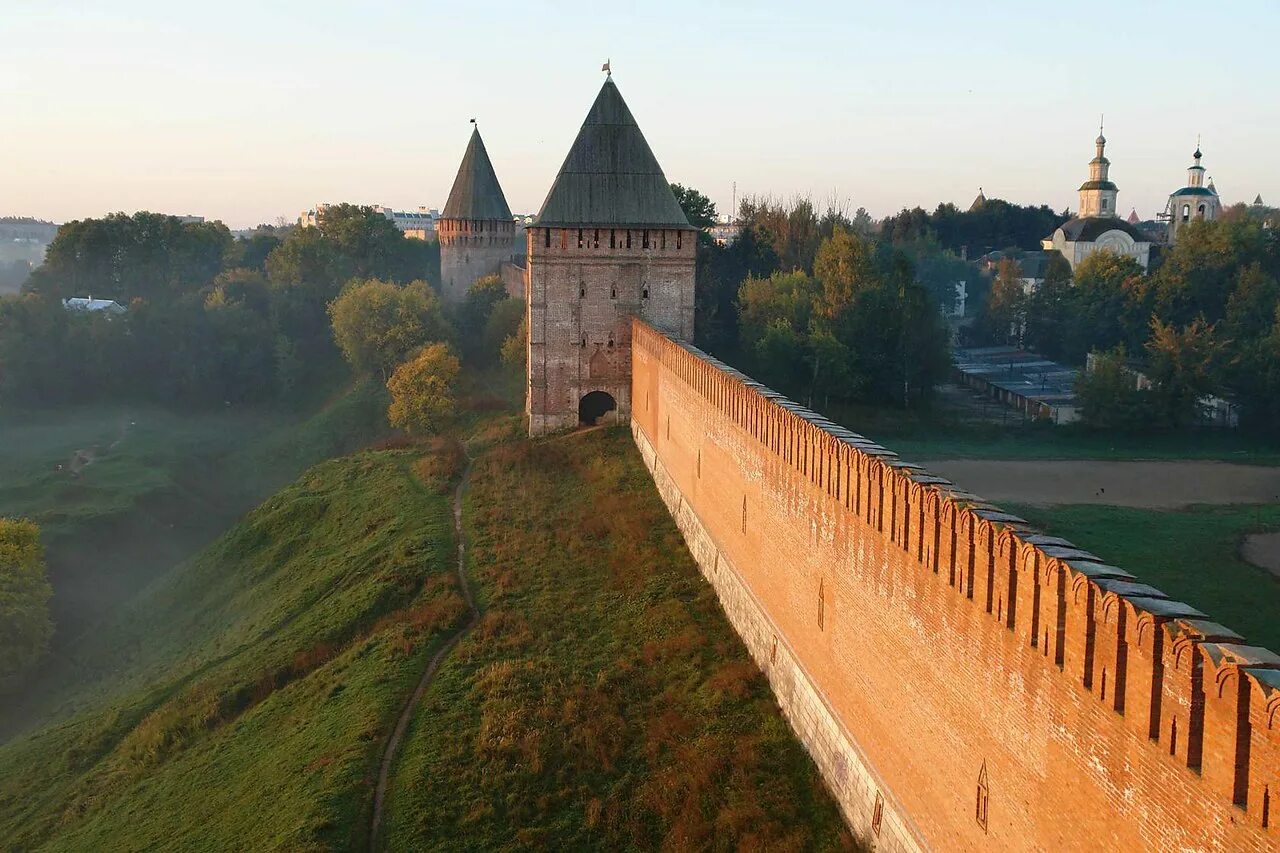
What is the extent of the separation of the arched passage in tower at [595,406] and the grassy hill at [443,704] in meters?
3.35

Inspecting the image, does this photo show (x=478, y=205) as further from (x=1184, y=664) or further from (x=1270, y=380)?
(x=1184, y=664)

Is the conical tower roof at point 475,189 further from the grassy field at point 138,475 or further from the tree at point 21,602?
the tree at point 21,602

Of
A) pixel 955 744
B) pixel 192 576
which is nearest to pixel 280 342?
pixel 192 576

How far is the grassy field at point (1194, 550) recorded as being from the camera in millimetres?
16969

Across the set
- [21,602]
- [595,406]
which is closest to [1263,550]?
[595,406]

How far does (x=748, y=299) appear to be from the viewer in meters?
36.6

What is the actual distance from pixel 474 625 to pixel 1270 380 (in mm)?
23065

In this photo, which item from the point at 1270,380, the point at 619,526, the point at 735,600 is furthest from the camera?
the point at 1270,380

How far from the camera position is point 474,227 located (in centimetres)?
5197

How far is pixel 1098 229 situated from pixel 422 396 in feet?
136

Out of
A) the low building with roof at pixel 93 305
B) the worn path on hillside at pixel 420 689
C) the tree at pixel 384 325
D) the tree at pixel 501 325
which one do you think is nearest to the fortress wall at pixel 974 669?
the worn path on hillside at pixel 420 689

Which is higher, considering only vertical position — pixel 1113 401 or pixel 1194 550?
pixel 1113 401

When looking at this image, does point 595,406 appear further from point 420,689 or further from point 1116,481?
point 420,689

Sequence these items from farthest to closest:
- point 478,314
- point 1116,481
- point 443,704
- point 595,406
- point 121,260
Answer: point 121,260 < point 478,314 < point 595,406 < point 1116,481 < point 443,704
